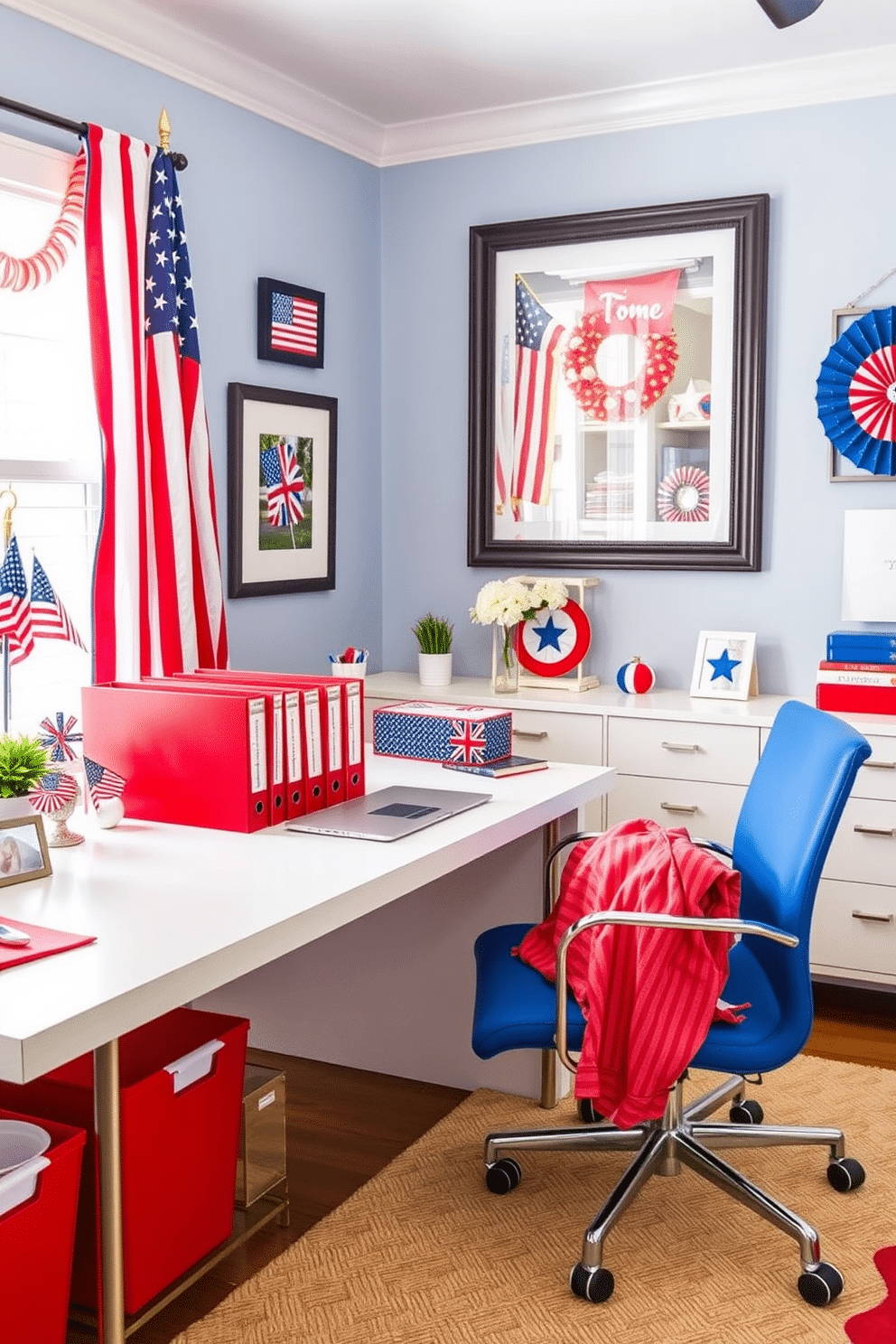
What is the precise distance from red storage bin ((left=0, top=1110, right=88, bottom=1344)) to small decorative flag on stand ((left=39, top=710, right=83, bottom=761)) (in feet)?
2.39

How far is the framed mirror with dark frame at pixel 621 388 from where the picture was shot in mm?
3834

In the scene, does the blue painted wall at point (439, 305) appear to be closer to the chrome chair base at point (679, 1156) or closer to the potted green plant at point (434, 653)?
the potted green plant at point (434, 653)

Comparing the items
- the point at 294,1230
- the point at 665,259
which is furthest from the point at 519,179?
the point at 294,1230

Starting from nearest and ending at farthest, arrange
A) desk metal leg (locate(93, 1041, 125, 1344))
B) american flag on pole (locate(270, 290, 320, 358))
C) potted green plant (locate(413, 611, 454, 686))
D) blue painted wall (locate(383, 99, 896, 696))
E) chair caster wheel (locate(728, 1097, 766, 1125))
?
desk metal leg (locate(93, 1041, 125, 1344))
chair caster wheel (locate(728, 1097, 766, 1125))
blue painted wall (locate(383, 99, 896, 696))
american flag on pole (locate(270, 290, 320, 358))
potted green plant (locate(413, 611, 454, 686))

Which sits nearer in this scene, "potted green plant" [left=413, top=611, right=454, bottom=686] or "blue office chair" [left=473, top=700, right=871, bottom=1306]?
"blue office chair" [left=473, top=700, right=871, bottom=1306]

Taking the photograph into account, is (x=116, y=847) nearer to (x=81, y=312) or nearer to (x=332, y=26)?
(x=81, y=312)

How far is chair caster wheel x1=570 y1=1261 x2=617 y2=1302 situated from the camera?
2141 millimetres

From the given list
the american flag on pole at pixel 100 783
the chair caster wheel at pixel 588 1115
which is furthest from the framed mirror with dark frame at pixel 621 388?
the american flag on pole at pixel 100 783

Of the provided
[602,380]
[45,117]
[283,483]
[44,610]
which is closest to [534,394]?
[602,380]

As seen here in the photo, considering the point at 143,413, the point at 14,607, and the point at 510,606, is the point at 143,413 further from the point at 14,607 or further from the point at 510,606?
the point at 510,606

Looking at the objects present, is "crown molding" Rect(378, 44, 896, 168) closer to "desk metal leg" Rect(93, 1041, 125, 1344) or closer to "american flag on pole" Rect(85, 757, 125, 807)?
"american flag on pole" Rect(85, 757, 125, 807)

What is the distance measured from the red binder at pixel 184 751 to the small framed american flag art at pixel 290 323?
169 cm

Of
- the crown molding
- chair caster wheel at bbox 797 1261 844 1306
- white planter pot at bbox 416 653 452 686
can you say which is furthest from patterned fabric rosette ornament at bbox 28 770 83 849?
the crown molding

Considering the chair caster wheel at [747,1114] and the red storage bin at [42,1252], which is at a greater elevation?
the red storage bin at [42,1252]
